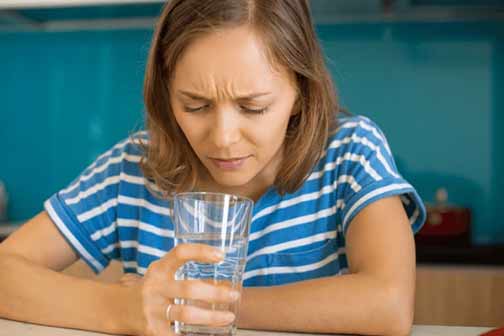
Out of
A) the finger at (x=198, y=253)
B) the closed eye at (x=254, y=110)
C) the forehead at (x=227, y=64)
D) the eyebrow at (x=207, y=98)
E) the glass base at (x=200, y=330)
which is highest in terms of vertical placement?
the forehead at (x=227, y=64)

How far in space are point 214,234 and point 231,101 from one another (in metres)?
0.32

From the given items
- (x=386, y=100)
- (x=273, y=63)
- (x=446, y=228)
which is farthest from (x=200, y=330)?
(x=386, y=100)

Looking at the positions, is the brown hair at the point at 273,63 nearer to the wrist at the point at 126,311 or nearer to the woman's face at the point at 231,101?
the woman's face at the point at 231,101

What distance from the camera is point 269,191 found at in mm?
1351

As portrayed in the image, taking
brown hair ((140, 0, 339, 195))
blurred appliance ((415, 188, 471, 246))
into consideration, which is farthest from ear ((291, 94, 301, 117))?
blurred appliance ((415, 188, 471, 246))

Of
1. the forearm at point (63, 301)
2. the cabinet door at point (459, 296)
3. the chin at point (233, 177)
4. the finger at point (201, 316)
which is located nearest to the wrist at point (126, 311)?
the forearm at point (63, 301)

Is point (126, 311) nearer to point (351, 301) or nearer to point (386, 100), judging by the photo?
point (351, 301)

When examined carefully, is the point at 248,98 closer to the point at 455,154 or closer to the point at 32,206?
the point at 455,154

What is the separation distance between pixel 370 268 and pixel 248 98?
0.32m

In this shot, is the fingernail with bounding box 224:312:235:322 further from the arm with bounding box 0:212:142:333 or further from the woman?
the arm with bounding box 0:212:142:333

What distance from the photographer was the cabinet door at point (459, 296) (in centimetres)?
209

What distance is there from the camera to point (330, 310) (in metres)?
1.02

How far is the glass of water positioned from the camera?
2.78 feet

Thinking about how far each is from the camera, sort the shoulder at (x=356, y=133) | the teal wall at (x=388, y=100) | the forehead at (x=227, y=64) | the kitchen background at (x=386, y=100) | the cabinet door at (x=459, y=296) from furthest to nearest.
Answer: the teal wall at (x=388, y=100) → the kitchen background at (x=386, y=100) → the cabinet door at (x=459, y=296) → the shoulder at (x=356, y=133) → the forehead at (x=227, y=64)
